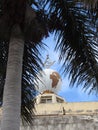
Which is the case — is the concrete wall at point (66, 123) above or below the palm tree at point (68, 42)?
below

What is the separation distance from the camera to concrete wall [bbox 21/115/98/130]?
17203 mm

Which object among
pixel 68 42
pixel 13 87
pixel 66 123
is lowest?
pixel 66 123

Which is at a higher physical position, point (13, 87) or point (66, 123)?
point (13, 87)

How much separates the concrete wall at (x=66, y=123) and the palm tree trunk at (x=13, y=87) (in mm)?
9756

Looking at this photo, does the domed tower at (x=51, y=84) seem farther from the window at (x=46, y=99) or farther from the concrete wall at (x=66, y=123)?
the concrete wall at (x=66, y=123)

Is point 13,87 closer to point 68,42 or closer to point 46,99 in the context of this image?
point 68,42

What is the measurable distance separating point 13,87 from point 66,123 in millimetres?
10283

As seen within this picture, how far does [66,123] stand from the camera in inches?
685

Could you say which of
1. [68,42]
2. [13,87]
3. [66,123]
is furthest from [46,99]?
[13,87]

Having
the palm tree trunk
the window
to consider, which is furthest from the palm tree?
the window

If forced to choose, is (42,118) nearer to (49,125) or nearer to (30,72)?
(49,125)

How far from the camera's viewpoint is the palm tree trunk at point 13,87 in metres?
7.19

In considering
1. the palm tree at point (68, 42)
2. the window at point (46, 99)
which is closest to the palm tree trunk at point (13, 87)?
the palm tree at point (68, 42)

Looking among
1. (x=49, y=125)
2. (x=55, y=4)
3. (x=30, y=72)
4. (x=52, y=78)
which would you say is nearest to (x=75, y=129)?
(x=49, y=125)
